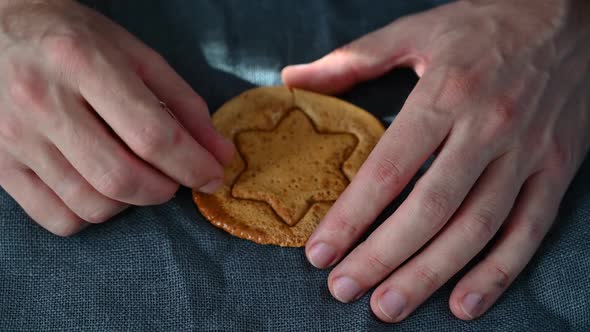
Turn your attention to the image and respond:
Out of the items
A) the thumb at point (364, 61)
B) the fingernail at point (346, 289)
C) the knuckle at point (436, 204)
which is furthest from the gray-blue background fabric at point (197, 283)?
the thumb at point (364, 61)

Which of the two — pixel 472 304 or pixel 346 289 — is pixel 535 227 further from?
pixel 346 289

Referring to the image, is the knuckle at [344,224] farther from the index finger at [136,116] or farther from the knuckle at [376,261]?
the index finger at [136,116]

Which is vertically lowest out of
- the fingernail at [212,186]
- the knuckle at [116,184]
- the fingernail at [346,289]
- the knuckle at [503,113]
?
the fingernail at [346,289]

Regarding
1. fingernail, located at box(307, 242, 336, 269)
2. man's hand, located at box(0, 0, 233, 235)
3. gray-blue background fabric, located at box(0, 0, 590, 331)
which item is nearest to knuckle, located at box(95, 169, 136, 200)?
man's hand, located at box(0, 0, 233, 235)

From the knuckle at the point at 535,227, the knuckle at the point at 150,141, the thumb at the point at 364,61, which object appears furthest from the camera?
the thumb at the point at 364,61

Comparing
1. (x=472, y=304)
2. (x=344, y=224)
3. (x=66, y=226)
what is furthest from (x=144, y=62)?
(x=472, y=304)

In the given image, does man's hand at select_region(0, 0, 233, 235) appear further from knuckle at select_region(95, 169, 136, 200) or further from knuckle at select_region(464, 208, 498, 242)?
knuckle at select_region(464, 208, 498, 242)

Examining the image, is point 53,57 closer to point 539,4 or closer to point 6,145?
point 6,145
